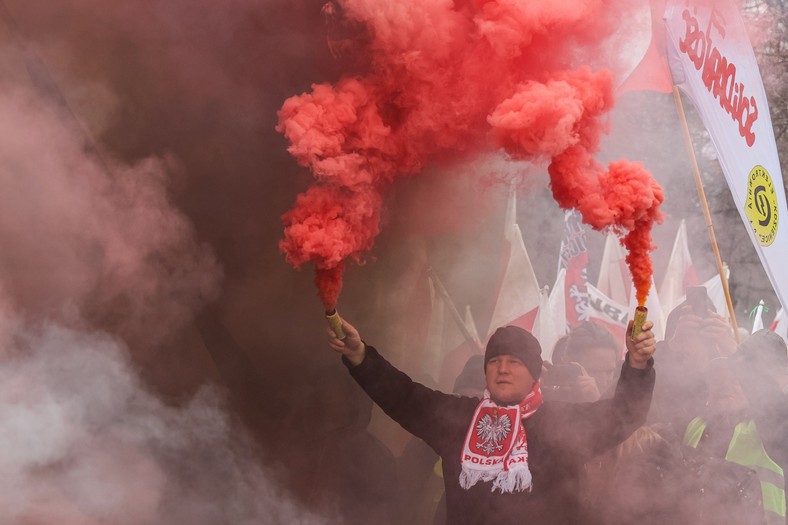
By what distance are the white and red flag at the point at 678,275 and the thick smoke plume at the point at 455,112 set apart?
2.82 meters

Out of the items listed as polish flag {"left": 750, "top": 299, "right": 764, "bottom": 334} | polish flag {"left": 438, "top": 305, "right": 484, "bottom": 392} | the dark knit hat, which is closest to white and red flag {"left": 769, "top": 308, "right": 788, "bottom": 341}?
polish flag {"left": 750, "top": 299, "right": 764, "bottom": 334}

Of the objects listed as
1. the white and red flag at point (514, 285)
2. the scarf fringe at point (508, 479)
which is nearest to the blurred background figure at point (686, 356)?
the white and red flag at point (514, 285)

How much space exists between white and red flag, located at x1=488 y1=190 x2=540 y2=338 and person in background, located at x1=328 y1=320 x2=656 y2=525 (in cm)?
111

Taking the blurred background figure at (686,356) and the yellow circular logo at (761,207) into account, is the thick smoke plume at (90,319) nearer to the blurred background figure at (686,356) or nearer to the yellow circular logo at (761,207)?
the blurred background figure at (686,356)

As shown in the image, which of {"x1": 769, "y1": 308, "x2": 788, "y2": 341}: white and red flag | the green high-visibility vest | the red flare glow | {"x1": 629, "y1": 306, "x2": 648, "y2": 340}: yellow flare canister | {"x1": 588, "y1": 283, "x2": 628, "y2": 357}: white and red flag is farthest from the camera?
{"x1": 769, "y1": 308, "x2": 788, "y2": 341}: white and red flag

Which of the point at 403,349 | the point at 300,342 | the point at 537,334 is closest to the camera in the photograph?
the point at 300,342

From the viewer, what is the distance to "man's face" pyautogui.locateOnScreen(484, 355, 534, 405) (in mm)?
4180

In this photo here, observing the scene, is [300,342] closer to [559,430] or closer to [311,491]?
[311,491]

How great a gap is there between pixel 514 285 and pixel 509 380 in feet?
4.71

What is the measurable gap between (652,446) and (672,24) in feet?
9.11

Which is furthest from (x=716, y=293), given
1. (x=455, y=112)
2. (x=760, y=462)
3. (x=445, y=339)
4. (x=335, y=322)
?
(x=335, y=322)

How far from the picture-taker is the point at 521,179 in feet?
16.4

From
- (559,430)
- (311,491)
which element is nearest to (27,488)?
(311,491)

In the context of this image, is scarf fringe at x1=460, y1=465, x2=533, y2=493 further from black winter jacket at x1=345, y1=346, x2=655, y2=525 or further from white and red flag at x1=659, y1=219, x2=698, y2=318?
white and red flag at x1=659, y1=219, x2=698, y2=318
